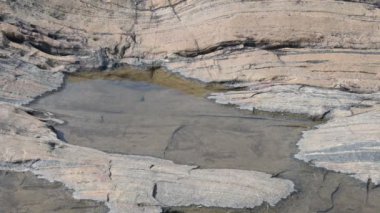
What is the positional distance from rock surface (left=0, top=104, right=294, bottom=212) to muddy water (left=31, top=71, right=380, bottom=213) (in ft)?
0.42

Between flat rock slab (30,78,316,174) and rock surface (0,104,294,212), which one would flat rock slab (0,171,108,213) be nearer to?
rock surface (0,104,294,212)

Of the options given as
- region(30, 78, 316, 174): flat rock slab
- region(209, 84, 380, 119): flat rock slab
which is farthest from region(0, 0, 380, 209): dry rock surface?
region(30, 78, 316, 174): flat rock slab

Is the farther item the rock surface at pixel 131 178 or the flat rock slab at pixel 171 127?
the flat rock slab at pixel 171 127

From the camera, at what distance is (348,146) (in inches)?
241

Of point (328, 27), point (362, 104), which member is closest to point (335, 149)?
point (362, 104)

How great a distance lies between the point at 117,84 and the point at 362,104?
2.73 m

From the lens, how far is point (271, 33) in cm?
813

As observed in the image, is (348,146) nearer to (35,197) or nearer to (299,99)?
(299,99)

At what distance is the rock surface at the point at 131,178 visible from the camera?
17.1 ft

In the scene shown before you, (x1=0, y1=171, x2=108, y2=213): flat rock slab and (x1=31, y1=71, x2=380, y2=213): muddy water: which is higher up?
(x1=31, y1=71, x2=380, y2=213): muddy water

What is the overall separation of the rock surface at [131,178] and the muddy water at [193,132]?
0.13 metres

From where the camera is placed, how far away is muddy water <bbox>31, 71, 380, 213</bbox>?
558cm

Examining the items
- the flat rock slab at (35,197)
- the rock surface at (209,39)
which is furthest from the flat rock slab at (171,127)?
the flat rock slab at (35,197)

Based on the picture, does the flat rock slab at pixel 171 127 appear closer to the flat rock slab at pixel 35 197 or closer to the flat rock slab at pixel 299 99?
the flat rock slab at pixel 299 99
